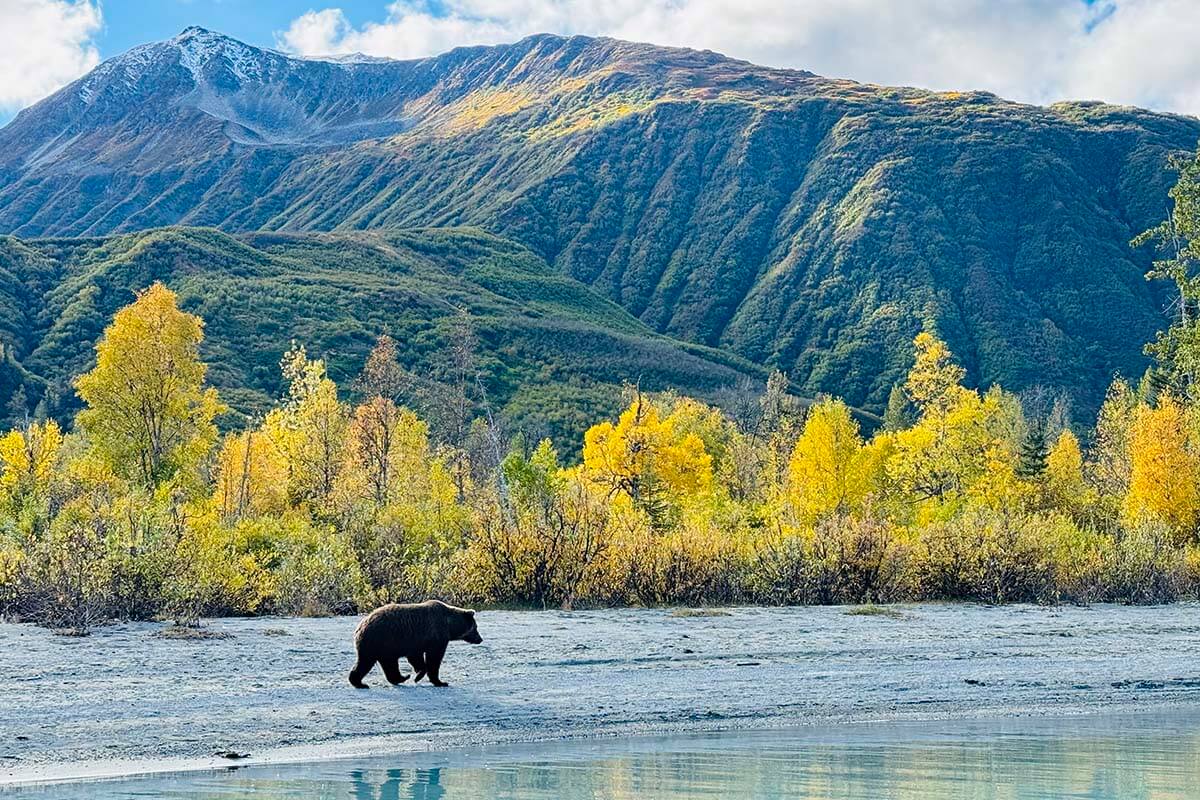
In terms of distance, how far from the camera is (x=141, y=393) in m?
41.2

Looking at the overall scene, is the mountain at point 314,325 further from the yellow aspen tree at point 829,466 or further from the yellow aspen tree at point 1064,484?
the yellow aspen tree at point 829,466

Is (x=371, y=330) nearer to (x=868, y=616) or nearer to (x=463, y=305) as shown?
(x=463, y=305)

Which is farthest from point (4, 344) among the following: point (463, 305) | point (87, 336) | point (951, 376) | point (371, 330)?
point (951, 376)

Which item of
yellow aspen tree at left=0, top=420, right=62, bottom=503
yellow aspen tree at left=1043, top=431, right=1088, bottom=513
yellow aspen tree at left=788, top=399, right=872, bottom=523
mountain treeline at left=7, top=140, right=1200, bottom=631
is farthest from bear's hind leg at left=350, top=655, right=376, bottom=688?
yellow aspen tree at left=1043, top=431, right=1088, bottom=513

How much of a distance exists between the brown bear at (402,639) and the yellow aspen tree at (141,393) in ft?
92.2

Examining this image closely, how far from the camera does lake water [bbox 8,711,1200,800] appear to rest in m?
10.8

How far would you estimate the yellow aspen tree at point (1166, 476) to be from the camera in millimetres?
40938

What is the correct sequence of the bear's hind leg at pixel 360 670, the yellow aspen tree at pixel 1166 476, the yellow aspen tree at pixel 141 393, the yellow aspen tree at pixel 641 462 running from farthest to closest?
the yellow aspen tree at pixel 641 462 < the yellow aspen tree at pixel 141 393 < the yellow aspen tree at pixel 1166 476 < the bear's hind leg at pixel 360 670

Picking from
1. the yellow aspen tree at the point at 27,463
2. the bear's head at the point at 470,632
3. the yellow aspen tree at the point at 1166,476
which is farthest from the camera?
the yellow aspen tree at the point at 1166,476

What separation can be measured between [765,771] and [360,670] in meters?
5.09

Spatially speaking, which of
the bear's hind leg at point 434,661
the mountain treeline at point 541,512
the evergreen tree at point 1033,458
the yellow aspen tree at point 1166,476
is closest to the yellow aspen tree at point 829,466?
the mountain treeline at point 541,512

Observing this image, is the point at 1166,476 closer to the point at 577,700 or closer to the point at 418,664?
the point at 577,700

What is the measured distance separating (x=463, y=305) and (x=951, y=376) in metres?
106

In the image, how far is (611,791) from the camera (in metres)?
11.0
